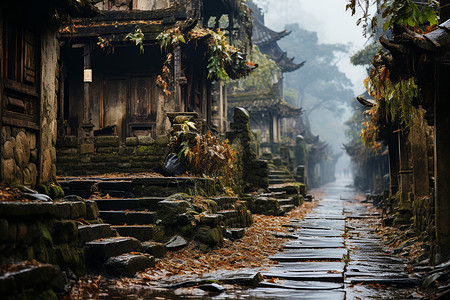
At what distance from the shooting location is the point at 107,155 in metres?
13.7

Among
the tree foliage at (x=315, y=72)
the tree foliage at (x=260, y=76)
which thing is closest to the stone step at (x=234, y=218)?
the tree foliage at (x=260, y=76)

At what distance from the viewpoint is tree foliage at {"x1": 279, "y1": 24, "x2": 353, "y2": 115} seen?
239ft

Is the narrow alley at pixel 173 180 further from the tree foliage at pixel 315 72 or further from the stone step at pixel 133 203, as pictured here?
the tree foliage at pixel 315 72

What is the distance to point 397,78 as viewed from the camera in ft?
24.8

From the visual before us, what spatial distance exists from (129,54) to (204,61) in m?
3.17

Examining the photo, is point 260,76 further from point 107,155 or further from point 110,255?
point 110,255

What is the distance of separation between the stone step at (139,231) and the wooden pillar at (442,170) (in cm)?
433

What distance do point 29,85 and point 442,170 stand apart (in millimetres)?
6085

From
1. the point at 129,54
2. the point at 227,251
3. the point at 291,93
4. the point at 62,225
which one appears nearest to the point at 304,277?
the point at 227,251

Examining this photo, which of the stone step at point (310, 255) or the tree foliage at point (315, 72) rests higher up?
the tree foliage at point (315, 72)

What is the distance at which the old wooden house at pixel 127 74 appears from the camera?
15430 millimetres

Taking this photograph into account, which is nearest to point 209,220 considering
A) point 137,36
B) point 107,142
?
point 107,142

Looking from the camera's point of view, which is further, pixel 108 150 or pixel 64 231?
pixel 108 150

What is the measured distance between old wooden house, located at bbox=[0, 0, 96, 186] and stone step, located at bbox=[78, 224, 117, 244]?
1216mm
